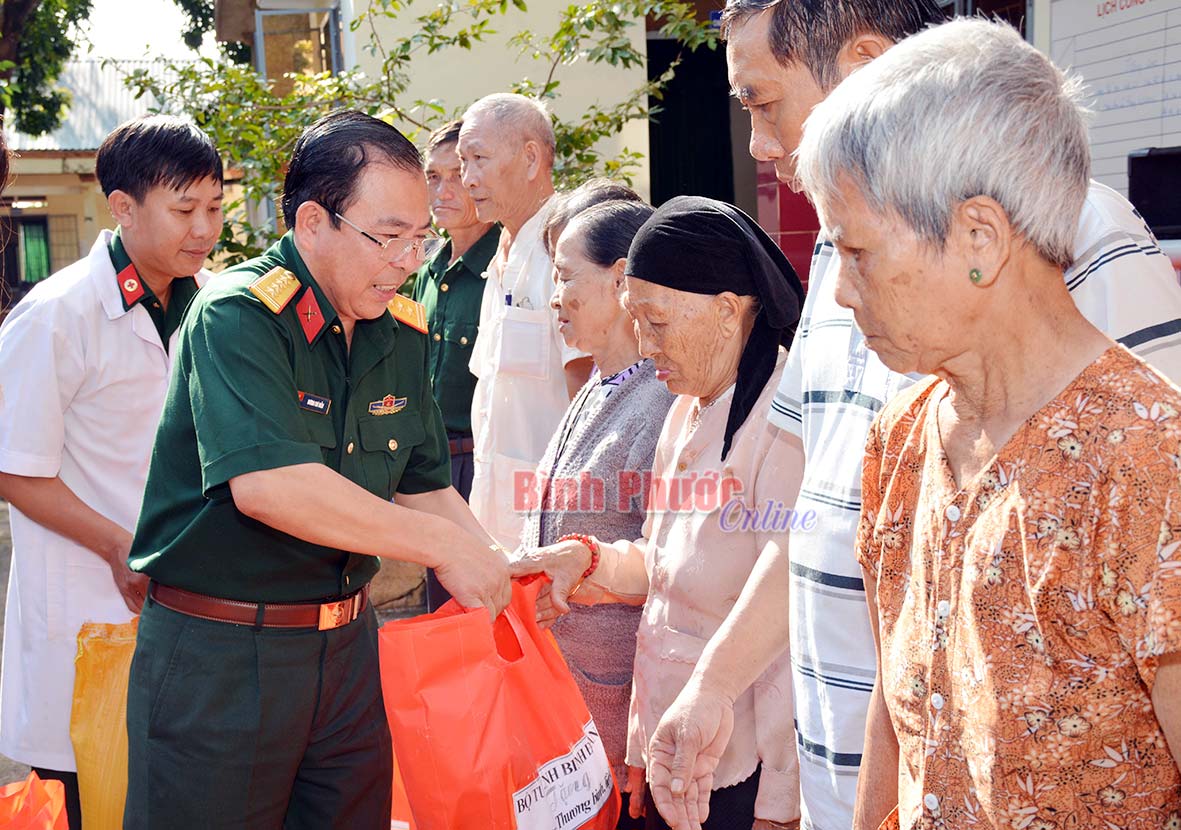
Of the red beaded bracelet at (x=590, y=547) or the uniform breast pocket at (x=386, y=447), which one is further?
the red beaded bracelet at (x=590, y=547)

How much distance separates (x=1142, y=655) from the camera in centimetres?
108

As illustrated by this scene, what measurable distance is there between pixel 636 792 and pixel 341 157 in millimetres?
1550

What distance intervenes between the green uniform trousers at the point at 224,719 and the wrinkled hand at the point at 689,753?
0.79m

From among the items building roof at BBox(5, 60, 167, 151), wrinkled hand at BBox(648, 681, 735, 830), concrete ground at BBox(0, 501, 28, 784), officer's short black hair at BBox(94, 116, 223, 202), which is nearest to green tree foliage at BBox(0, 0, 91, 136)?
building roof at BBox(5, 60, 167, 151)

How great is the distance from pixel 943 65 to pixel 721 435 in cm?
120

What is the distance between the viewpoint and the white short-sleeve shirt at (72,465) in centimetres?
293

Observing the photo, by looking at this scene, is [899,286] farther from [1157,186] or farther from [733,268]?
[1157,186]

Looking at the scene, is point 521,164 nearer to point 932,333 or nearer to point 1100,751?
point 932,333

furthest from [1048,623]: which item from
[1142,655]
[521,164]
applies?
[521,164]

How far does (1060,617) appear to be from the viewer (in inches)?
45.2

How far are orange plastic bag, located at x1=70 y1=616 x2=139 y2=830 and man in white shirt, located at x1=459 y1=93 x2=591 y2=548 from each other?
4.70ft

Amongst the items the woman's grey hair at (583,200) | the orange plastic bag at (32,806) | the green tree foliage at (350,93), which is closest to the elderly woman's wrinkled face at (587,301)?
the woman's grey hair at (583,200)

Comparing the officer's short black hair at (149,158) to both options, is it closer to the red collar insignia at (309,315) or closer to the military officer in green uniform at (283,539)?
the military officer in green uniform at (283,539)

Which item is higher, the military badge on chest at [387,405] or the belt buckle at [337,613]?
the military badge on chest at [387,405]
